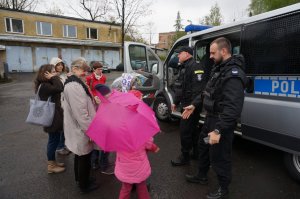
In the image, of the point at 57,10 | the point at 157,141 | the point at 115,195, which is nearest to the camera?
the point at 115,195

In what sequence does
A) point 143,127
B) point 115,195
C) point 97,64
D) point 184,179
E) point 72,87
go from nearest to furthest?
point 143,127 → point 72,87 → point 115,195 → point 184,179 → point 97,64

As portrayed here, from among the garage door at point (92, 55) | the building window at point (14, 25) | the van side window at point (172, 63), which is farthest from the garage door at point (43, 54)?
Result: the van side window at point (172, 63)

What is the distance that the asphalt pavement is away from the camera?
→ 10.1 ft

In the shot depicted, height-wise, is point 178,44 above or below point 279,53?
above

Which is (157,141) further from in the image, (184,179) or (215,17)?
(215,17)

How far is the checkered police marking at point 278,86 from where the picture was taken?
2.88 m

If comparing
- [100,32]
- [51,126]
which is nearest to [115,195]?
[51,126]

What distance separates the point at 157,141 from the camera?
499cm

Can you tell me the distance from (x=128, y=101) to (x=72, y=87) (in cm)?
101

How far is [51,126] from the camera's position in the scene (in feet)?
11.3

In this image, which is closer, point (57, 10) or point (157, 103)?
point (157, 103)

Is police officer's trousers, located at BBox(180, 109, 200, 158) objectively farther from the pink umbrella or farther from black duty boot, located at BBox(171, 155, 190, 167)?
the pink umbrella

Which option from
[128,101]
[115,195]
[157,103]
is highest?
[128,101]

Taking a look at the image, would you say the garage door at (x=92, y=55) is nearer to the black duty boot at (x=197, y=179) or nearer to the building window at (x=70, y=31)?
the building window at (x=70, y=31)
